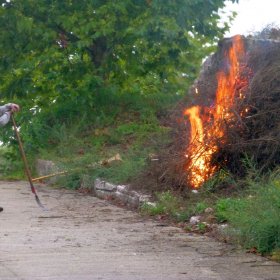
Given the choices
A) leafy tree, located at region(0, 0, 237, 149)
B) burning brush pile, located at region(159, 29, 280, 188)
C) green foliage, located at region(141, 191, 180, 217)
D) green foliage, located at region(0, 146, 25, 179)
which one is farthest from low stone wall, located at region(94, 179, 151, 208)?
green foliage, located at region(0, 146, 25, 179)

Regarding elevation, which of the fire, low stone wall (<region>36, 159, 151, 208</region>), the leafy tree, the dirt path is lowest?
the dirt path

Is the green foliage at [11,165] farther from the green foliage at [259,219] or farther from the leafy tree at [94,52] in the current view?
the green foliage at [259,219]

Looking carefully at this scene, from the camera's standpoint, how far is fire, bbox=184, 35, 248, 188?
1298 cm

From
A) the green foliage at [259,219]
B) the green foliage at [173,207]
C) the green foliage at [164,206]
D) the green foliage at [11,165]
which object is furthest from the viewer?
the green foliage at [11,165]

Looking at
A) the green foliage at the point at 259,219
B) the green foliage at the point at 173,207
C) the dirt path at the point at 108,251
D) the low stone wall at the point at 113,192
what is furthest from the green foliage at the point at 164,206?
the green foliage at the point at 259,219

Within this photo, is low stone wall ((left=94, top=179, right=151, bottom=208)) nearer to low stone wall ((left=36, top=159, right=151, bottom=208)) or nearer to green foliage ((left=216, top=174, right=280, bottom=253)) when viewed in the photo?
low stone wall ((left=36, top=159, right=151, bottom=208))

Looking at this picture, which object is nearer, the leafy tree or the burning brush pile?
the burning brush pile

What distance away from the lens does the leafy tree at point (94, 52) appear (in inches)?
818

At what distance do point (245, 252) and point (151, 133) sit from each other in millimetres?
10116

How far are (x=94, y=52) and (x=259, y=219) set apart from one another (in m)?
13.9

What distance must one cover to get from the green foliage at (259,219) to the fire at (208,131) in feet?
7.64

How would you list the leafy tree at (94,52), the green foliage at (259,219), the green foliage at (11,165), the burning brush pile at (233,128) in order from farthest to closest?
the green foliage at (11,165)
the leafy tree at (94,52)
the burning brush pile at (233,128)
the green foliage at (259,219)

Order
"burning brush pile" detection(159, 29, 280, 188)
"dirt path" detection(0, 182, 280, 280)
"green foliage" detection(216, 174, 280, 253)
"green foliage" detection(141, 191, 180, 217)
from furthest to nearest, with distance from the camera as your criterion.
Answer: "burning brush pile" detection(159, 29, 280, 188)
"green foliage" detection(141, 191, 180, 217)
"green foliage" detection(216, 174, 280, 253)
"dirt path" detection(0, 182, 280, 280)

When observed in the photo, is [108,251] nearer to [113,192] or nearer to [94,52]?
[113,192]
